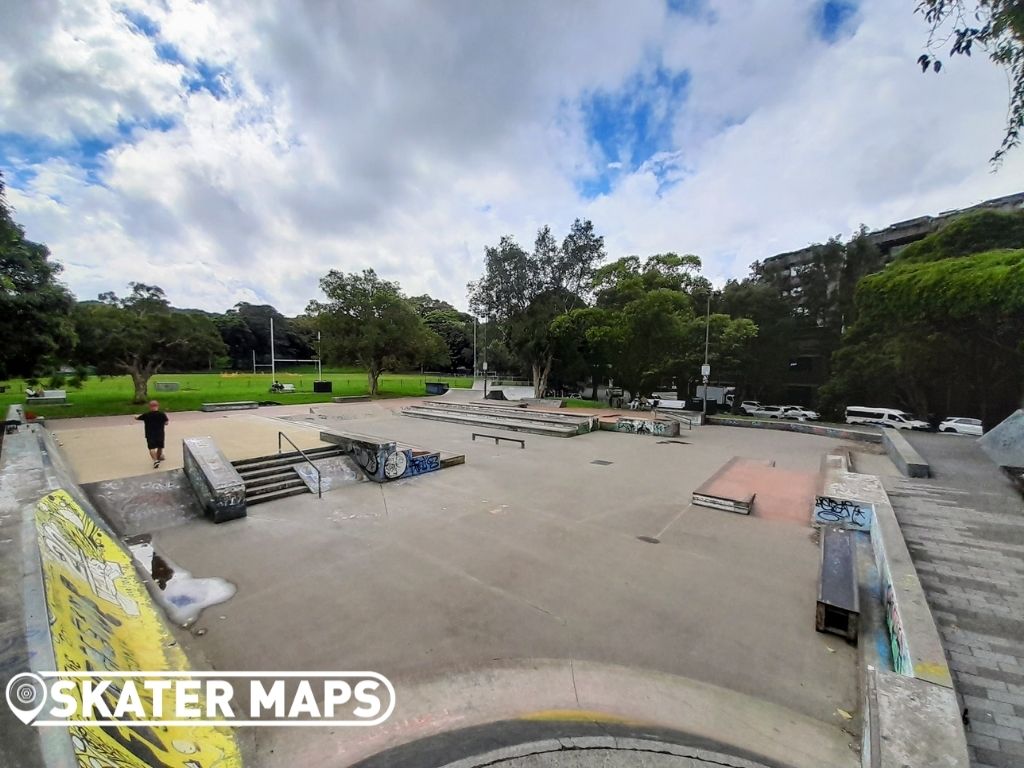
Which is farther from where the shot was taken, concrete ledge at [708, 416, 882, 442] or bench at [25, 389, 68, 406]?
bench at [25, 389, 68, 406]

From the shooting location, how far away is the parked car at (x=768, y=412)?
29.3 m

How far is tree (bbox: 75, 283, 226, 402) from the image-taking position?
1942 cm

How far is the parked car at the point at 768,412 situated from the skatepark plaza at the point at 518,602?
19.1 meters

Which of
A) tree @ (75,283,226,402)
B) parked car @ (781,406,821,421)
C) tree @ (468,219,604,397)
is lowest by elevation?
parked car @ (781,406,821,421)

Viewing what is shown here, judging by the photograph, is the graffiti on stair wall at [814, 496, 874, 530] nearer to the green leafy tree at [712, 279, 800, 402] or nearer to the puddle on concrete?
the puddle on concrete

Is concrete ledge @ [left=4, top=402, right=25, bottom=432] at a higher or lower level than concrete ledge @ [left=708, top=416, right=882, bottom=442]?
higher

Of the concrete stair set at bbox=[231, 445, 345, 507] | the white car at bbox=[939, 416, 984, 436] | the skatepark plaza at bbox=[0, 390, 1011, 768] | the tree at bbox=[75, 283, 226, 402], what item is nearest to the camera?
the skatepark plaza at bbox=[0, 390, 1011, 768]

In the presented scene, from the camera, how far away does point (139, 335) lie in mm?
20641

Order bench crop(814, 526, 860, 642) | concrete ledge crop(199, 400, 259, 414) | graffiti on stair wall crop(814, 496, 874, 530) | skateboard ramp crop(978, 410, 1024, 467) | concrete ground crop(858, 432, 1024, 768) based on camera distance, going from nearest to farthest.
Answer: concrete ground crop(858, 432, 1024, 768) < bench crop(814, 526, 860, 642) < graffiti on stair wall crop(814, 496, 874, 530) < skateboard ramp crop(978, 410, 1024, 467) < concrete ledge crop(199, 400, 259, 414)

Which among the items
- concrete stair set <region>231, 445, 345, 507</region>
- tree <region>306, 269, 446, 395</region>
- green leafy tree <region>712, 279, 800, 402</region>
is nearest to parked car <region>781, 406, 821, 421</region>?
green leafy tree <region>712, 279, 800, 402</region>

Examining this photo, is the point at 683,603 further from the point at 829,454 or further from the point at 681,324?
the point at 681,324

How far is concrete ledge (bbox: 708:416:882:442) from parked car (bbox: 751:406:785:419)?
8.33 metres

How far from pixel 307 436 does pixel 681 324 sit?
21594mm

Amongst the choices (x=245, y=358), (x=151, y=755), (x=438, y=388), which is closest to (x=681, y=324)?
(x=438, y=388)
